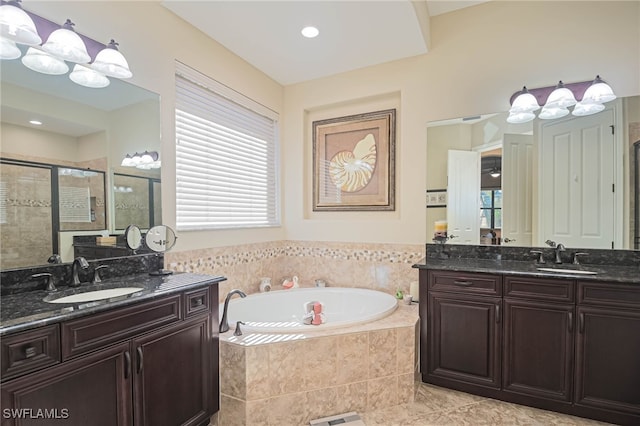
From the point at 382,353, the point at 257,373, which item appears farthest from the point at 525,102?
the point at 257,373

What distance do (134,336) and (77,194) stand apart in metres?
0.88

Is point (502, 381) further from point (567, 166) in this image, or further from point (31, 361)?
point (31, 361)

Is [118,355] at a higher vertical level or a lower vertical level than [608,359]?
higher

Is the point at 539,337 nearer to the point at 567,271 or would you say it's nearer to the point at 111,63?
the point at 567,271

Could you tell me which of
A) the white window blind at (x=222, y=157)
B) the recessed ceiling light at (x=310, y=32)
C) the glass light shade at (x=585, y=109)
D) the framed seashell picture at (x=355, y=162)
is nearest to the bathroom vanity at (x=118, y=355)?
the white window blind at (x=222, y=157)

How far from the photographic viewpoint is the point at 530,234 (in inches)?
104

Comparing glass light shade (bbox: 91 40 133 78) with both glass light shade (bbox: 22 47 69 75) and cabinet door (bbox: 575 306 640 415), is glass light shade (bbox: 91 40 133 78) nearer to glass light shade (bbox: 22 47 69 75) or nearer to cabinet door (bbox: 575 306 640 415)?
glass light shade (bbox: 22 47 69 75)

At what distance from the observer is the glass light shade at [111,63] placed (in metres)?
1.86

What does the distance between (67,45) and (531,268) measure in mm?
3158

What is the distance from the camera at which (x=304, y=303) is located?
3135mm

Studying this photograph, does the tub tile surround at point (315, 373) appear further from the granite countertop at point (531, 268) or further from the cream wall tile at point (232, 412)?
the granite countertop at point (531, 268)

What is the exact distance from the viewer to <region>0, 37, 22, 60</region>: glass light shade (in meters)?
1.51

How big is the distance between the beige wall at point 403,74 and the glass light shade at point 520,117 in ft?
0.38

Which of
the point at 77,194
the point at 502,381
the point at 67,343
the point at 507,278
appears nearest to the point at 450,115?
the point at 507,278
